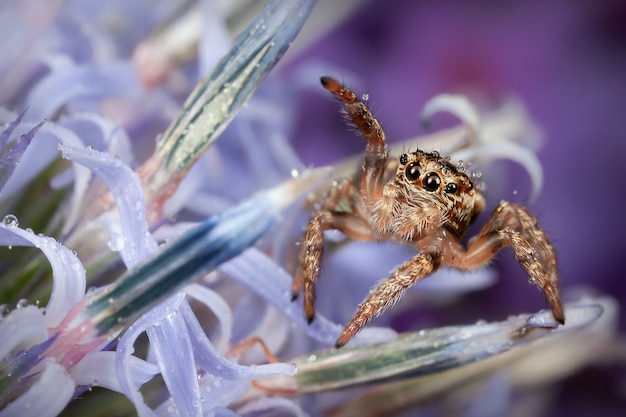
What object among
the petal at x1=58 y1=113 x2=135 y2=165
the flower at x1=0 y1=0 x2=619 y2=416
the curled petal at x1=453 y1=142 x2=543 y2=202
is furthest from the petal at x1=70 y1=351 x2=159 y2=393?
the curled petal at x1=453 y1=142 x2=543 y2=202

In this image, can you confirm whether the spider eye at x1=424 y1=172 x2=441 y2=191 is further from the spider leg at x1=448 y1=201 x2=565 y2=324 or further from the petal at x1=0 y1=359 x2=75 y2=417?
the petal at x1=0 y1=359 x2=75 y2=417

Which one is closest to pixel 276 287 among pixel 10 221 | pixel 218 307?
pixel 218 307

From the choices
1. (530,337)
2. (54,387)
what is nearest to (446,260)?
(530,337)

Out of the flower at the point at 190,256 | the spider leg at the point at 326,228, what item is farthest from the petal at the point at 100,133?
the spider leg at the point at 326,228

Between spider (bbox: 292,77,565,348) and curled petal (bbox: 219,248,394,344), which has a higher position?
spider (bbox: 292,77,565,348)

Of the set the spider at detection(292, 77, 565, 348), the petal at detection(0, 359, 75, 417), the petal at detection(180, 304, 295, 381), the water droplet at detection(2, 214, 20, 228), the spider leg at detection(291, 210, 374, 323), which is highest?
the spider at detection(292, 77, 565, 348)

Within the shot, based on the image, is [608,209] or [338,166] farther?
[608,209]

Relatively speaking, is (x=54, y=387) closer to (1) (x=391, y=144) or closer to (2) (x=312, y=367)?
(2) (x=312, y=367)

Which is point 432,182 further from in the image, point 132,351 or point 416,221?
point 132,351
